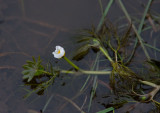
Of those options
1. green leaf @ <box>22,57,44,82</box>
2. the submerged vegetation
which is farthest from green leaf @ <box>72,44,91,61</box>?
green leaf @ <box>22,57,44,82</box>

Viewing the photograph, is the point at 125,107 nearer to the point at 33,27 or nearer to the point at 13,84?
the point at 13,84

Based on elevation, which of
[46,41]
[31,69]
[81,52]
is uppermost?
[46,41]

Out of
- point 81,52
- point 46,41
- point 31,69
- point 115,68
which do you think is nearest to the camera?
point 31,69

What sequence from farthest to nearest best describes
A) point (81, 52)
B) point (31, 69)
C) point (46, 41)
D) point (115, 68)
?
point (46, 41) → point (81, 52) → point (115, 68) → point (31, 69)

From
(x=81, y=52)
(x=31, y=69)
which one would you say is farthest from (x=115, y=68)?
(x=31, y=69)

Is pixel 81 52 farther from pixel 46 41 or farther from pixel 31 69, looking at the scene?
pixel 31 69

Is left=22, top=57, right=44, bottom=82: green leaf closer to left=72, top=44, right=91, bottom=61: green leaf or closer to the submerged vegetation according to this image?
the submerged vegetation

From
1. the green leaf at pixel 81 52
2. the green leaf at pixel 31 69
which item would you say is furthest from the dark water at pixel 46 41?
the green leaf at pixel 31 69
